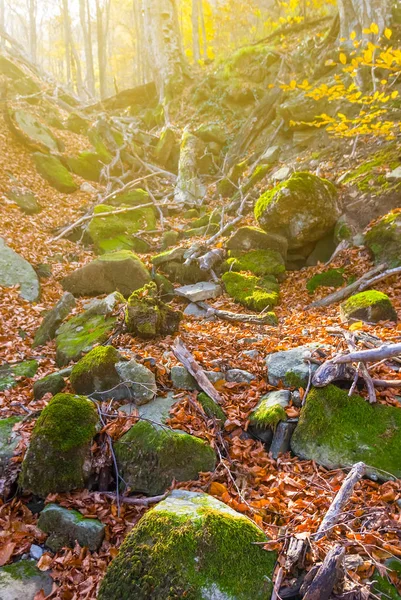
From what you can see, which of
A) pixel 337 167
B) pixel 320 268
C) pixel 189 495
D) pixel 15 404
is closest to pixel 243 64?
pixel 337 167

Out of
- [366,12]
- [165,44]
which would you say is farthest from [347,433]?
[165,44]

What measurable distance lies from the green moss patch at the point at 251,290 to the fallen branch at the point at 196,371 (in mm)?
3317

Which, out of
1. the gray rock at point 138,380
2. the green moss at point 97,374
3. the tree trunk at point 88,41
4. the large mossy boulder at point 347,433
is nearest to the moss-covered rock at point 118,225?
the green moss at point 97,374

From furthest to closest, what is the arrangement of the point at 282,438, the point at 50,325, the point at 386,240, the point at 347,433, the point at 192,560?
the point at 386,240, the point at 50,325, the point at 282,438, the point at 347,433, the point at 192,560

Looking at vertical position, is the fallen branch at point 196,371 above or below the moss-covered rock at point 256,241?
below

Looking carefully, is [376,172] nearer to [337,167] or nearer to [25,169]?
[337,167]

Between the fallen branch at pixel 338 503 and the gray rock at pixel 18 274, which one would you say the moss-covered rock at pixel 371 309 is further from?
the gray rock at pixel 18 274

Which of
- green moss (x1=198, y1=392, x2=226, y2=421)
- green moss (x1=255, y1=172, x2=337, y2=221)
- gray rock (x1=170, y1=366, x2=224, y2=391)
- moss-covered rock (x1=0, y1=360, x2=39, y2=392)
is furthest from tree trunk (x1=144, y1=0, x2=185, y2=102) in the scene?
green moss (x1=198, y1=392, x2=226, y2=421)

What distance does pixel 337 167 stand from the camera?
1170 centimetres

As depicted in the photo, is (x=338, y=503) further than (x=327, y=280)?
No

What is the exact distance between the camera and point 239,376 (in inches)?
214

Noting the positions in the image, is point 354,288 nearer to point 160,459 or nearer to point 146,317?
point 146,317

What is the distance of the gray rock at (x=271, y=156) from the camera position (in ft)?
47.5

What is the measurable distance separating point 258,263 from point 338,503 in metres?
7.04
